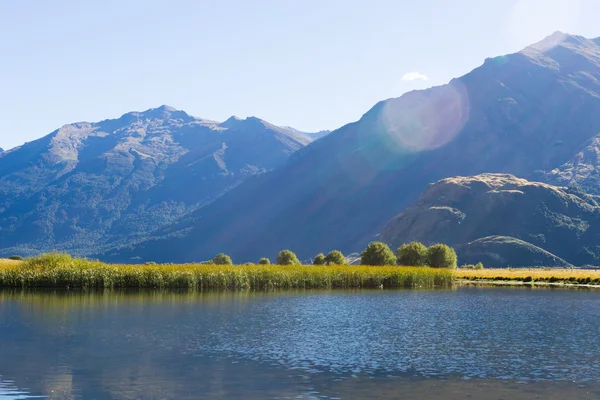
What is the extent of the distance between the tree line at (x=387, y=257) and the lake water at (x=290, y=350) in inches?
2333

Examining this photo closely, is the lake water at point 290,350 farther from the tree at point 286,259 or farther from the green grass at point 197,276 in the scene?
the tree at point 286,259

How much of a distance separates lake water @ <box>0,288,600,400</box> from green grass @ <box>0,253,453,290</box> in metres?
11.1

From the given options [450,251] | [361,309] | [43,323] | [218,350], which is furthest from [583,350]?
[450,251]

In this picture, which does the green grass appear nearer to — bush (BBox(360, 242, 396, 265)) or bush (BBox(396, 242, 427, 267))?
bush (BBox(360, 242, 396, 265))

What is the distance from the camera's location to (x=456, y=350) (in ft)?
138

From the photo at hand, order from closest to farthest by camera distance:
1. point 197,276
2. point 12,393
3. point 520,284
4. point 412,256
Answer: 1. point 12,393
2. point 197,276
3. point 520,284
4. point 412,256

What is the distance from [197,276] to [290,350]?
168 feet

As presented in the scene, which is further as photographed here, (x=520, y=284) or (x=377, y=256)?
(x=377, y=256)

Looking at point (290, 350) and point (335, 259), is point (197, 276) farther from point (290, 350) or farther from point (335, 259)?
point (290, 350)

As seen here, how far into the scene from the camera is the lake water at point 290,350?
101ft

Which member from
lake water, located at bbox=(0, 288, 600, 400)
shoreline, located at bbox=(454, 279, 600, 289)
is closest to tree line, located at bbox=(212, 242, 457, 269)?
shoreline, located at bbox=(454, 279, 600, 289)

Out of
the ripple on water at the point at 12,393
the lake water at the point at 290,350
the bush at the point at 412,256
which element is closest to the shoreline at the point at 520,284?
the bush at the point at 412,256

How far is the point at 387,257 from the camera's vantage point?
432ft

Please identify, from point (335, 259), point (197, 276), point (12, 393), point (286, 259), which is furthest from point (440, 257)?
point (12, 393)
